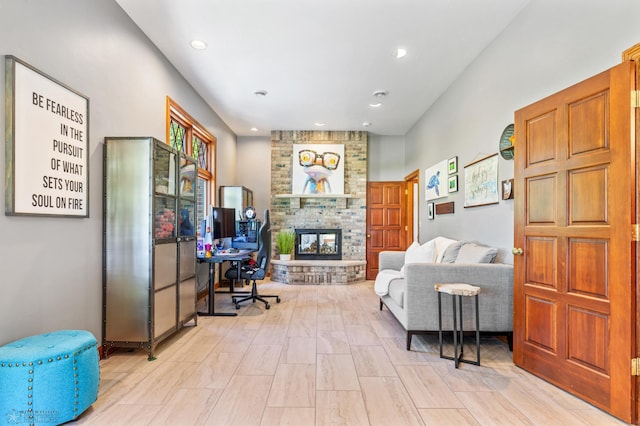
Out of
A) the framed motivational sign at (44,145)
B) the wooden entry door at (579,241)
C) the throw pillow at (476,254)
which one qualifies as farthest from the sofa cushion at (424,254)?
the framed motivational sign at (44,145)

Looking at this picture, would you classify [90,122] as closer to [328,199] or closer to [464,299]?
[464,299]

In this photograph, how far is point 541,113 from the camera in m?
2.29

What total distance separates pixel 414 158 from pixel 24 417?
19.5 feet

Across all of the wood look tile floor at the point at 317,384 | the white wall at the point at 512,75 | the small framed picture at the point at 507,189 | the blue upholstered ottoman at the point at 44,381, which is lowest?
the wood look tile floor at the point at 317,384

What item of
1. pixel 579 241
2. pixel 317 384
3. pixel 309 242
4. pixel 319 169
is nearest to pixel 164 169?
pixel 317 384

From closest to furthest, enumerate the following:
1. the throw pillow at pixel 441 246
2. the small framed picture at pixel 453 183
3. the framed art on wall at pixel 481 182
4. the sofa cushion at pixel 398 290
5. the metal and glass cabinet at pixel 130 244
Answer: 1. the metal and glass cabinet at pixel 130 244
2. the sofa cushion at pixel 398 290
3. the framed art on wall at pixel 481 182
4. the throw pillow at pixel 441 246
5. the small framed picture at pixel 453 183

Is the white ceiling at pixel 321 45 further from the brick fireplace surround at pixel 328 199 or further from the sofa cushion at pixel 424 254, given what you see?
the sofa cushion at pixel 424 254

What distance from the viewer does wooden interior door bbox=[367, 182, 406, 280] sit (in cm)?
668

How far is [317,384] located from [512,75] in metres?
3.14

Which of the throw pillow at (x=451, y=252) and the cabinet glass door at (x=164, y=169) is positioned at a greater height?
the cabinet glass door at (x=164, y=169)

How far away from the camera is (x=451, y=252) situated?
3.41 m

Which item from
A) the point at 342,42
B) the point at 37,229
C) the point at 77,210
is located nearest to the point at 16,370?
the point at 37,229

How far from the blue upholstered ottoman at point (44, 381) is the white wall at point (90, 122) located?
291mm

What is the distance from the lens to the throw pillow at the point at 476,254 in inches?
114
